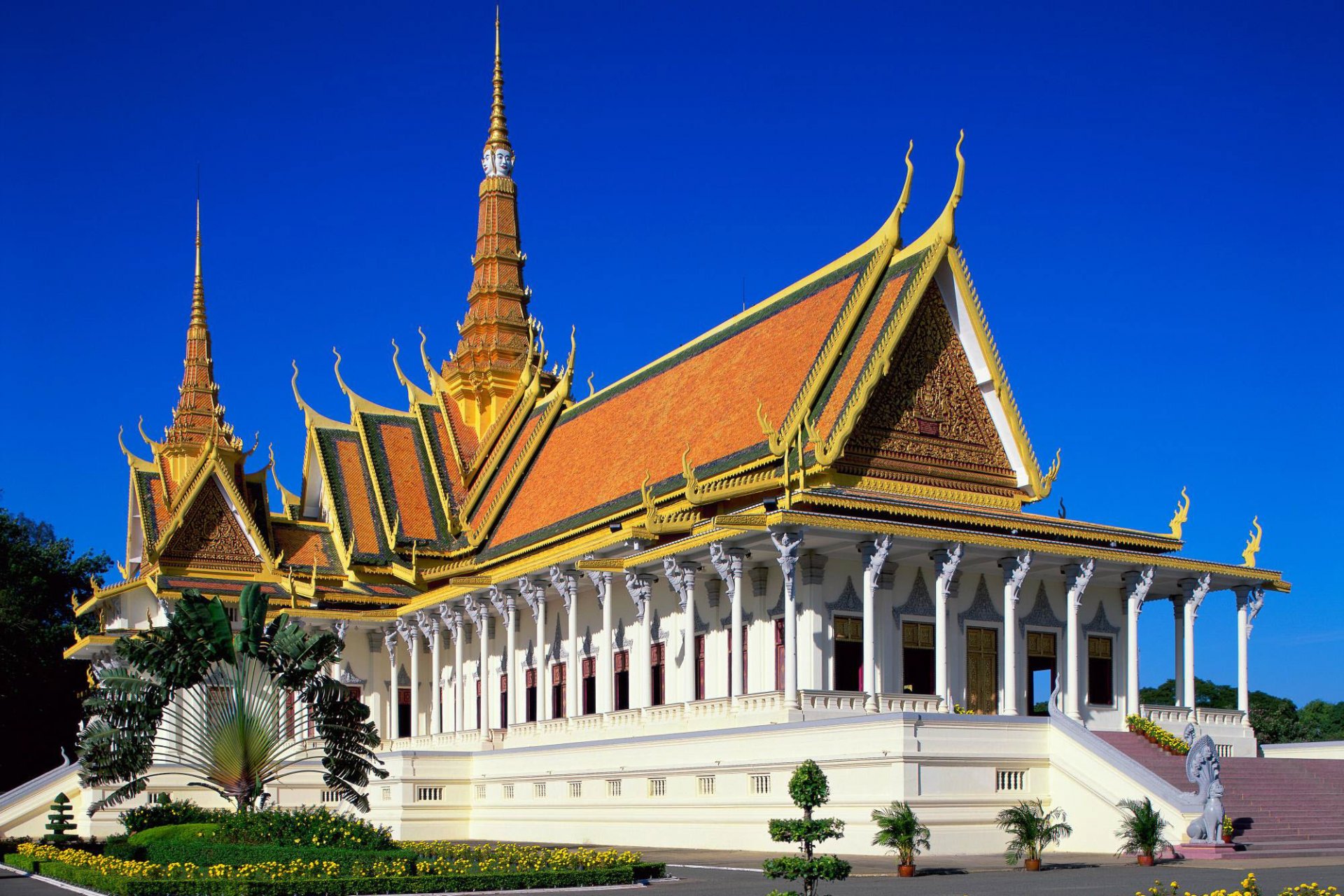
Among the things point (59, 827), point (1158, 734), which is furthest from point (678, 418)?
point (59, 827)

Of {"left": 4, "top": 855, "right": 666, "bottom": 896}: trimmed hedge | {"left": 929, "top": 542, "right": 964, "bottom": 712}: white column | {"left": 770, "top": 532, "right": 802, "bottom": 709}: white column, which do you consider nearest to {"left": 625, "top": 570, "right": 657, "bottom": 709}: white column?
{"left": 770, "top": 532, "right": 802, "bottom": 709}: white column

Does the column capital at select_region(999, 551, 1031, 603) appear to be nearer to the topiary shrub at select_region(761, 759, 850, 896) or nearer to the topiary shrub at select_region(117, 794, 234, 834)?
the topiary shrub at select_region(761, 759, 850, 896)

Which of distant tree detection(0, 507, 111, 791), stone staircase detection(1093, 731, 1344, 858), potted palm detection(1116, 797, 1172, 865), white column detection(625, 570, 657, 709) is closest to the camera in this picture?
potted palm detection(1116, 797, 1172, 865)

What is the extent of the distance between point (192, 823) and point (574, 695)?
1038cm

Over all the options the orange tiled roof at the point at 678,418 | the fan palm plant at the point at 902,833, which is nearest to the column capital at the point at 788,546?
the orange tiled roof at the point at 678,418

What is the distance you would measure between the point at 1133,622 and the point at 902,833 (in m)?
10.5

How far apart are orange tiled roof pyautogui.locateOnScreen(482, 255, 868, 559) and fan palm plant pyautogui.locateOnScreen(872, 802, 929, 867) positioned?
8.74 metres

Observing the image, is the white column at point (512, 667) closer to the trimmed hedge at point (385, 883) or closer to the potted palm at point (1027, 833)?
the potted palm at point (1027, 833)

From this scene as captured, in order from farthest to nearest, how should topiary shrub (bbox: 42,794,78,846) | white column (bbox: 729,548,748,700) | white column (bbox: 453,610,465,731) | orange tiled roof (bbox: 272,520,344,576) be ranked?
1. orange tiled roof (bbox: 272,520,344,576)
2. white column (bbox: 453,610,465,731)
3. topiary shrub (bbox: 42,794,78,846)
4. white column (bbox: 729,548,748,700)

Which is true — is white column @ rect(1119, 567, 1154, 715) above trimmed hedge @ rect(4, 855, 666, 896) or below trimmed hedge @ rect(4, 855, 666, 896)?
above

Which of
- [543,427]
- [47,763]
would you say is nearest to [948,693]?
[543,427]

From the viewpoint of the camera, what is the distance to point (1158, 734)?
25.7m

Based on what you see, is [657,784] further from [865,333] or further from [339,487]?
[339,487]

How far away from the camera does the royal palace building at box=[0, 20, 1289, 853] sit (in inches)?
898
